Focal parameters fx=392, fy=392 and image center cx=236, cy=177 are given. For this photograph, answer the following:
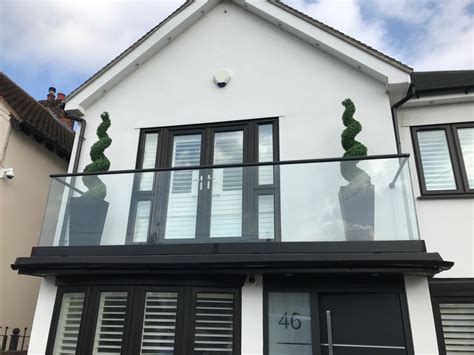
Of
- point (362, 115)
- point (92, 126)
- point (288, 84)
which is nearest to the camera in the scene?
point (362, 115)

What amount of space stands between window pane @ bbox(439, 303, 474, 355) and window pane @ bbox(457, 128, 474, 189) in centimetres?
211

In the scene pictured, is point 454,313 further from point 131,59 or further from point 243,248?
point 131,59

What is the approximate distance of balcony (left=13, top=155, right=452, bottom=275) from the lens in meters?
5.41

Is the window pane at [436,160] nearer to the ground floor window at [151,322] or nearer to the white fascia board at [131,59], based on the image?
the ground floor window at [151,322]

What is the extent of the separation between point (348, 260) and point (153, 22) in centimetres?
664

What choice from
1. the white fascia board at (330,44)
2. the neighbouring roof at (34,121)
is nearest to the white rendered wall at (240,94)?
the white fascia board at (330,44)

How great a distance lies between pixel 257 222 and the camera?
5852mm

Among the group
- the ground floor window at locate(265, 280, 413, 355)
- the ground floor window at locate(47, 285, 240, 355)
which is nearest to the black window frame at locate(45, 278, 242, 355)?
the ground floor window at locate(47, 285, 240, 355)

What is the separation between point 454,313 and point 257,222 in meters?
3.30

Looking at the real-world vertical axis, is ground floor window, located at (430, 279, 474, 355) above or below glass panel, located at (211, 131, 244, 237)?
below

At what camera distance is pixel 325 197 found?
5781 millimetres

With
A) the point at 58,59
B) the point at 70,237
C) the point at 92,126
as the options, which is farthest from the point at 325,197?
the point at 58,59

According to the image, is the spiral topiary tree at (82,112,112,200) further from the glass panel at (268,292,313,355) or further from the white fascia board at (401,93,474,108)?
the white fascia board at (401,93,474,108)

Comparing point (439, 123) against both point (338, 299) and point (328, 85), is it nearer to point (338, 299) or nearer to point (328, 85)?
point (328, 85)
